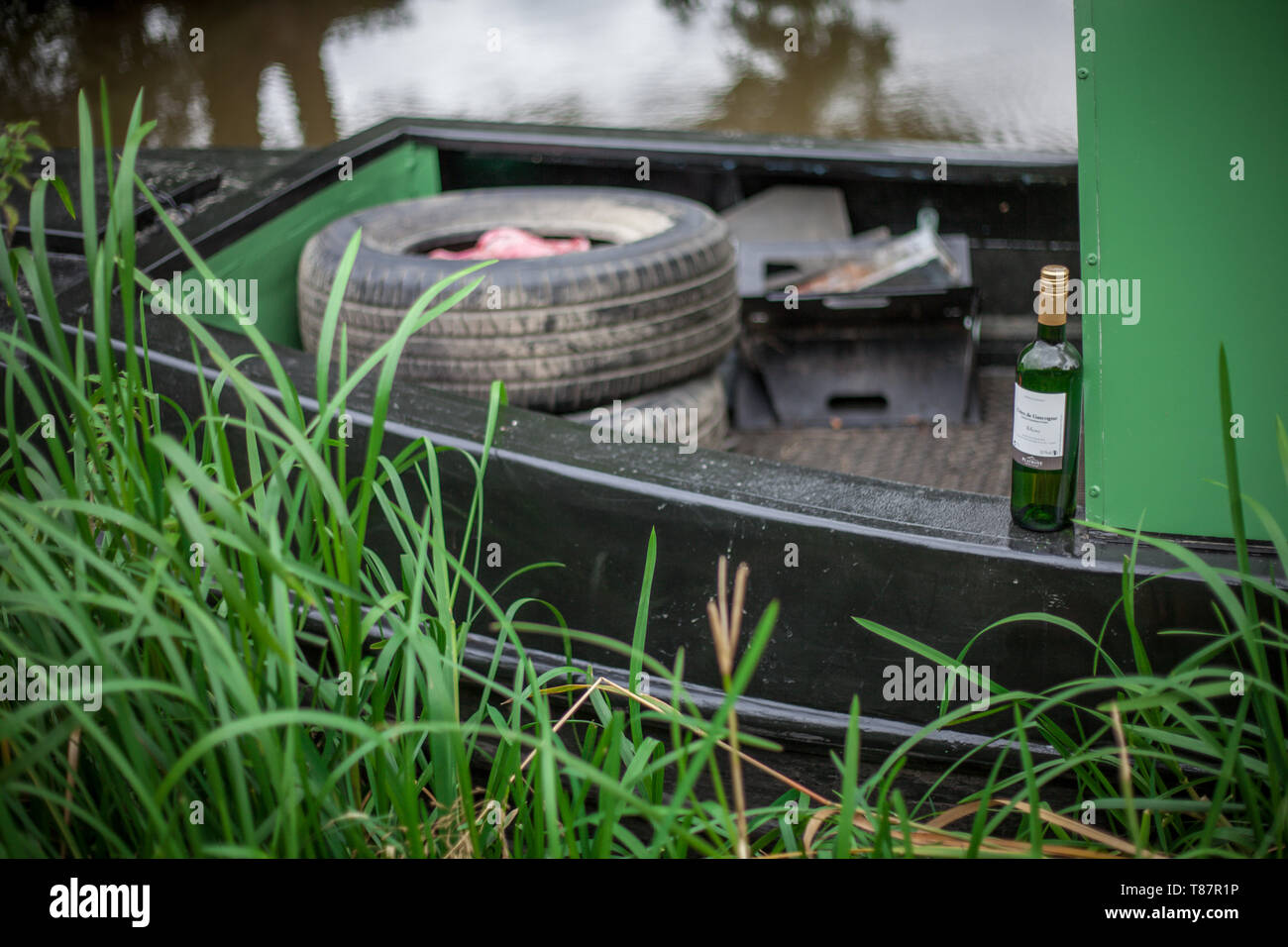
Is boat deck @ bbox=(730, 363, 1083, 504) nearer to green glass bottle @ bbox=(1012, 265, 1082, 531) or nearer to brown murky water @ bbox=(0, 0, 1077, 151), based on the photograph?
green glass bottle @ bbox=(1012, 265, 1082, 531)

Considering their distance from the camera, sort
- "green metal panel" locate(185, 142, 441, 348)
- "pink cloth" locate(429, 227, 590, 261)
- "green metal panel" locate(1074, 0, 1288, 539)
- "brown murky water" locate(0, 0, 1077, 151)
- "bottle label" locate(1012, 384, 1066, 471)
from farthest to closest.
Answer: "brown murky water" locate(0, 0, 1077, 151)
"pink cloth" locate(429, 227, 590, 261)
"green metal panel" locate(185, 142, 441, 348)
"bottle label" locate(1012, 384, 1066, 471)
"green metal panel" locate(1074, 0, 1288, 539)

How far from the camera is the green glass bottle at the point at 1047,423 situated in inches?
47.9

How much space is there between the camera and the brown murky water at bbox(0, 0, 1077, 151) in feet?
18.2

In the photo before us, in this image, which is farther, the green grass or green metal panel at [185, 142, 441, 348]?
green metal panel at [185, 142, 441, 348]

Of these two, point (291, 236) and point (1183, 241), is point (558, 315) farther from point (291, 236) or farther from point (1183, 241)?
point (1183, 241)

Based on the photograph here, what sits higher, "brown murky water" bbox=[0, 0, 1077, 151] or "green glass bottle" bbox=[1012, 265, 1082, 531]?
"brown murky water" bbox=[0, 0, 1077, 151]

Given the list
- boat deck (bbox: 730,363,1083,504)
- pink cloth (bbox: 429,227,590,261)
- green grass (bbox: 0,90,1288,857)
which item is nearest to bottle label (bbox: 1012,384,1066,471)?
green grass (bbox: 0,90,1288,857)

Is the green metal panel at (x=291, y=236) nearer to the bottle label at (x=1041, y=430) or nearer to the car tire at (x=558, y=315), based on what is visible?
the car tire at (x=558, y=315)

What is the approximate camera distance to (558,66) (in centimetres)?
671

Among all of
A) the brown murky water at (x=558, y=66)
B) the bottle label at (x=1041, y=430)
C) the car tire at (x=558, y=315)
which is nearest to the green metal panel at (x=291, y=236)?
the car tire at (x=558, y=315)

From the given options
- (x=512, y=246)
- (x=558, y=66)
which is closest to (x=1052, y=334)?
(x=512, y=246)

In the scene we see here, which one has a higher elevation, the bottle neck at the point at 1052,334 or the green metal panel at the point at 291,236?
the green metal panel at the point at 291,236

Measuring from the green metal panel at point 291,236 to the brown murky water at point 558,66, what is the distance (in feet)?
8.61

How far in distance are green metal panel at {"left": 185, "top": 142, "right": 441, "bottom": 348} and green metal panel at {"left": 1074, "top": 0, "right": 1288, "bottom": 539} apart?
1459 millimetres
